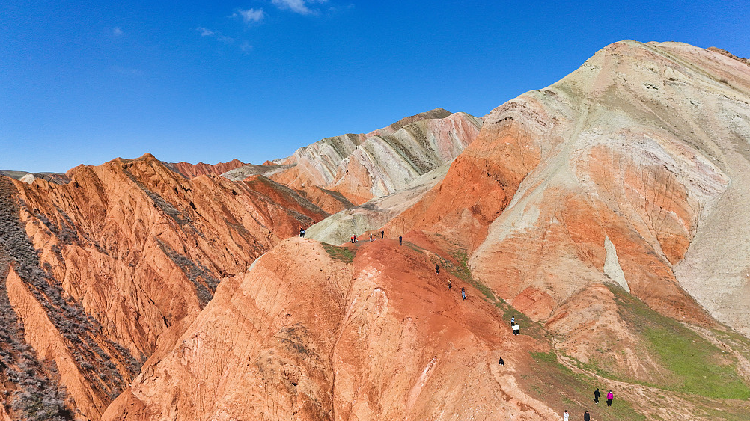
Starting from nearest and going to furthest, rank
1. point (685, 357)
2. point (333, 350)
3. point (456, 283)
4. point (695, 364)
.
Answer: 1. point (695, 364)
2. point (685, 357)
3. point (333, 350)
4. point (456, 283)

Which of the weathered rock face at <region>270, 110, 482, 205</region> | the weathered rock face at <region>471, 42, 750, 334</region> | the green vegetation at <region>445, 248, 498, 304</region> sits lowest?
the green vegetation at <region>445, 248, 498, 304</region>

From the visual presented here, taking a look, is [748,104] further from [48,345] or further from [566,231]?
[48,345]

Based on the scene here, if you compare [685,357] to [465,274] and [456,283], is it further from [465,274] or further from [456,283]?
[465,274]

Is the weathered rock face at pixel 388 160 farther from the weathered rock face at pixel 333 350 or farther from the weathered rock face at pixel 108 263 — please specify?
the weathered rock face at pixel 333 350

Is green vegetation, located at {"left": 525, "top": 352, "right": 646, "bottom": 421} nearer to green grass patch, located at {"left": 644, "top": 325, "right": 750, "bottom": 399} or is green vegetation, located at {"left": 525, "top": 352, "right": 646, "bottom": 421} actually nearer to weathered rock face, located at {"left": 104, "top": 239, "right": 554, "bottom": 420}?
weathered rock face, located at {"left": 104, "top": 239, "right": 554, "bottom": 420}

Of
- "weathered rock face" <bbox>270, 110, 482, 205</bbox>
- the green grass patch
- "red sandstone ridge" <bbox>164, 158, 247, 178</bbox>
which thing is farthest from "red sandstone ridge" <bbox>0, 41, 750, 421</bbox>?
"red sandstone ridge" <bbox>164, 158, 247, 178</bbox>

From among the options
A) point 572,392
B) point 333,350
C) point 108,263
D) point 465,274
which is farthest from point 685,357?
point 108,263

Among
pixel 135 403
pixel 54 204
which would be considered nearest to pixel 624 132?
pixel 135 403
